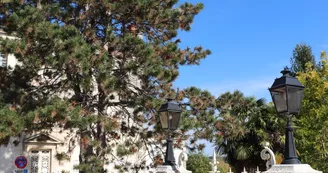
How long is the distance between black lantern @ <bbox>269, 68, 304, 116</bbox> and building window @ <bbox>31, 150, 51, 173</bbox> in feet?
59.4

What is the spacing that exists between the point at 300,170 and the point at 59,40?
755cm

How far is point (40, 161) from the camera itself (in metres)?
22.0

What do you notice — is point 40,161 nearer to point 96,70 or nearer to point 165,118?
point 96,70

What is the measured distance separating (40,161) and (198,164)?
58.5 ft

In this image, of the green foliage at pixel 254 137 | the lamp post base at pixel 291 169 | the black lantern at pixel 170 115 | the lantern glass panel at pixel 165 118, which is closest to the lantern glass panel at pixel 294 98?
the lamp post base at pixel 291 169

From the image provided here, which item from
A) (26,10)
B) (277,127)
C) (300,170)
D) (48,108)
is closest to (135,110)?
(48,108)

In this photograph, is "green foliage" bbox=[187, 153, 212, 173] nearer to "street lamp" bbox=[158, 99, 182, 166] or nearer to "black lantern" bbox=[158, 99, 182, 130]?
"street lamp" bbox=[158, 99, 182, 166]

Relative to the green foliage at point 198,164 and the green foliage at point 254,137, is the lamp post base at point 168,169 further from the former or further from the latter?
the green foliage at point 198,164

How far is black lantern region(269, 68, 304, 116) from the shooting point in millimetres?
5879

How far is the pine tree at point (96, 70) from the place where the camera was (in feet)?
35.5

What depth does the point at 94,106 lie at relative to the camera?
12.4m

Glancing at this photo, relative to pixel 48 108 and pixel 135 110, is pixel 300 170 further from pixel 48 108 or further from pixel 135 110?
pixel 135 110

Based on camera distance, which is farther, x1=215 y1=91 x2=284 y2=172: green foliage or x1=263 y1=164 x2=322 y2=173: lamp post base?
x1=215 y1=91 x2=284 y2=172: green foliage

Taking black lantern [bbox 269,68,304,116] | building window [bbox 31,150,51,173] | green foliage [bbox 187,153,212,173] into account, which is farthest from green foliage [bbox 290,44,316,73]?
black lantern [bbox 269,68,304,116]
